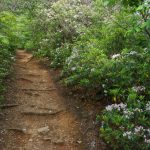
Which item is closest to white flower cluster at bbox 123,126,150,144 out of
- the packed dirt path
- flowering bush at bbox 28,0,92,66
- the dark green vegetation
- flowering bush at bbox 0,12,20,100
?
the dark green vegetation

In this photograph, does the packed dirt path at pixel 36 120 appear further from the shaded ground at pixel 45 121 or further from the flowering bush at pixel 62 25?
the flowering bush at pixel 62 25

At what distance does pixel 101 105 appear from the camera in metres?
9.12

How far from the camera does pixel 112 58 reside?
29.2 ft

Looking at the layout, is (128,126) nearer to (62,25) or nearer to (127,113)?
(127,113)

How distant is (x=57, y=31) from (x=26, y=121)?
8.34 metres

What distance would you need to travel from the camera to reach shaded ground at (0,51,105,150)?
770cm

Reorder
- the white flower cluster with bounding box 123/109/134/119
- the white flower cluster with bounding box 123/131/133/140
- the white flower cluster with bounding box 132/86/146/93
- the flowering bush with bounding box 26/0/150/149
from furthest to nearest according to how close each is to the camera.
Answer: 1. the white flower cluster with bounding box 132/86/146/93
2. the white flower cluster with bounding box 123/109/134/119
3. the flowering bush with bounding box 26/0/150/149
4. the white flower cluster with bounding box 123/131/133/140

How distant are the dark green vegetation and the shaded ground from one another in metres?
0.56

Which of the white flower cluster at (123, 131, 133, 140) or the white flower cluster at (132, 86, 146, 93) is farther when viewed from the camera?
the white flower cluster at (132, 86, 146, 93)

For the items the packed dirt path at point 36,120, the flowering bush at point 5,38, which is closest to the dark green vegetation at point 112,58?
the flowering bush at point 5,38

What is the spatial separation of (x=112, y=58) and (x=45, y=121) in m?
2.54

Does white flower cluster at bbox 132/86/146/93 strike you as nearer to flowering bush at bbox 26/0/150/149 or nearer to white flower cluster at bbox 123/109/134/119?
flowering bush at bbox 26/0/150/149

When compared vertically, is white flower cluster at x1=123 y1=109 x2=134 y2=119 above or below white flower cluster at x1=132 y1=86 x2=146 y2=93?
below

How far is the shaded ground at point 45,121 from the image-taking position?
25.2 ft
